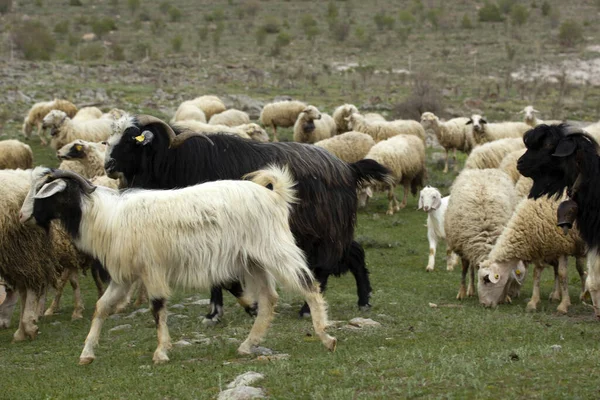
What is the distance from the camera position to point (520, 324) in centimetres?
929

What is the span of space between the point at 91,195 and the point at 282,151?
240cm

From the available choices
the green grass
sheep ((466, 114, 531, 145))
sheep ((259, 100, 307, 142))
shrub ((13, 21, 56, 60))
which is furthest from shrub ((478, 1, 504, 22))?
the green grass

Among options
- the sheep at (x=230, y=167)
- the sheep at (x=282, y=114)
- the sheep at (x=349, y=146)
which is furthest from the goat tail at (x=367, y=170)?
the sheep at (x=282, y=114)

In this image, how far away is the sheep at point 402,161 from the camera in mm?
20141

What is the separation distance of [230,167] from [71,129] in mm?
14738

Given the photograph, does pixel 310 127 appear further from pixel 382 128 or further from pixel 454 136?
pixel 454 136

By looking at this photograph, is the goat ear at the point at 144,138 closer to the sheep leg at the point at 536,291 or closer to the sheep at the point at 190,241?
the sheep at the point at 190,241

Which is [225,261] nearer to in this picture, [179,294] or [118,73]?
[179,294]

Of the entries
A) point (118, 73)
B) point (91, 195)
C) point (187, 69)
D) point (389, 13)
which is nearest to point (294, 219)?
point (91, 195)

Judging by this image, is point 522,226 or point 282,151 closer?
point 282,151

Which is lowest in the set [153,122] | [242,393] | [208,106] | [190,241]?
[208,106]

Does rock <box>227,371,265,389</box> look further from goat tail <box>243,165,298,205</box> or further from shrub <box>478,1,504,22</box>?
shrub <box>478,1,504,22</box>

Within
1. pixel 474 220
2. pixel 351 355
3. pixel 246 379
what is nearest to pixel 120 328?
pixel 351 355

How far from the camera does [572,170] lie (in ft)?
27.7
